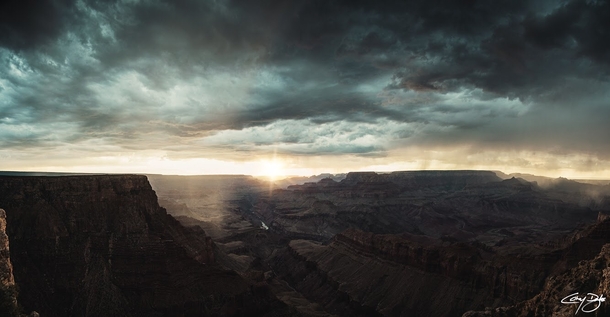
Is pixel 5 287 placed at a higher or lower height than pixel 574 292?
higher

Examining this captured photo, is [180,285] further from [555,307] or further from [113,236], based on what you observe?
[555,307]

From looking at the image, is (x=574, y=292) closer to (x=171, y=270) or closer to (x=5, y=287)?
(x=5, y=287)

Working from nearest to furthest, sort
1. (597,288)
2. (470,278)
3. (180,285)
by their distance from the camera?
1. (597,288)
2. (180,285)
3. (470,278)

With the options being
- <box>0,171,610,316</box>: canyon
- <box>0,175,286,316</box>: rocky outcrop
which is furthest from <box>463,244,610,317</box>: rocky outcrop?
<box>0,175,286,316</box>: rocky outcrop

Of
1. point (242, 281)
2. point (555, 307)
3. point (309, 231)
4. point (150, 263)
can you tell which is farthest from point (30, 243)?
point (309, 231)
